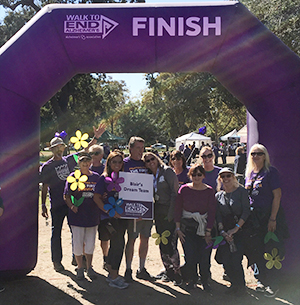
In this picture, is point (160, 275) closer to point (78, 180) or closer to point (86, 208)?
point (86, 208)

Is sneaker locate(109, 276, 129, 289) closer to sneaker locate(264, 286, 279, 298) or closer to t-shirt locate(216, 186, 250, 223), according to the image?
t-shirt locate(216, 186, 250, 223)

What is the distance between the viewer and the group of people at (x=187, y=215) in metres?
4.08

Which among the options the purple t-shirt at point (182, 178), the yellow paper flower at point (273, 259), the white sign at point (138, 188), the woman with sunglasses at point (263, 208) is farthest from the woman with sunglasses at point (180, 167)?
the yellow paper flower at point (273, 259)

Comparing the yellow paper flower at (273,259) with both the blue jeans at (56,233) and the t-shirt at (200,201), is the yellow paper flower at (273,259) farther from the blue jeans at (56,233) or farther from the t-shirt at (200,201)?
the blue jeans at (56,233)

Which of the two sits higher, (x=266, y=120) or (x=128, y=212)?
(x=266, y=120)

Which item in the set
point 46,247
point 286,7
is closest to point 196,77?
point 286,7

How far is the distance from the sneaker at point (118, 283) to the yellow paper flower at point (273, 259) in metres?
1.71

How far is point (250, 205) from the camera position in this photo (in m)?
4.17

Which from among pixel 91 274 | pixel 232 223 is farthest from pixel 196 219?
pixel 91 274

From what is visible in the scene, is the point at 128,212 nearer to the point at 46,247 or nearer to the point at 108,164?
the point at 108,164

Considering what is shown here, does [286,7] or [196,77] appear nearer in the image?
[286,7]

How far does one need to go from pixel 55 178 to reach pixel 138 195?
4.49ft

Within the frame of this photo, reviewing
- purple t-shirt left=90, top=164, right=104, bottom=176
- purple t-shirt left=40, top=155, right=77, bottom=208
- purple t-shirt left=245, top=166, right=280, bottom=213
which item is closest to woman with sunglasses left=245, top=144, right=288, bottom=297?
purple t-shirt left=245, top=166, right=280, bottom=213

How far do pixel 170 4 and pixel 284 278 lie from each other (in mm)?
3626
